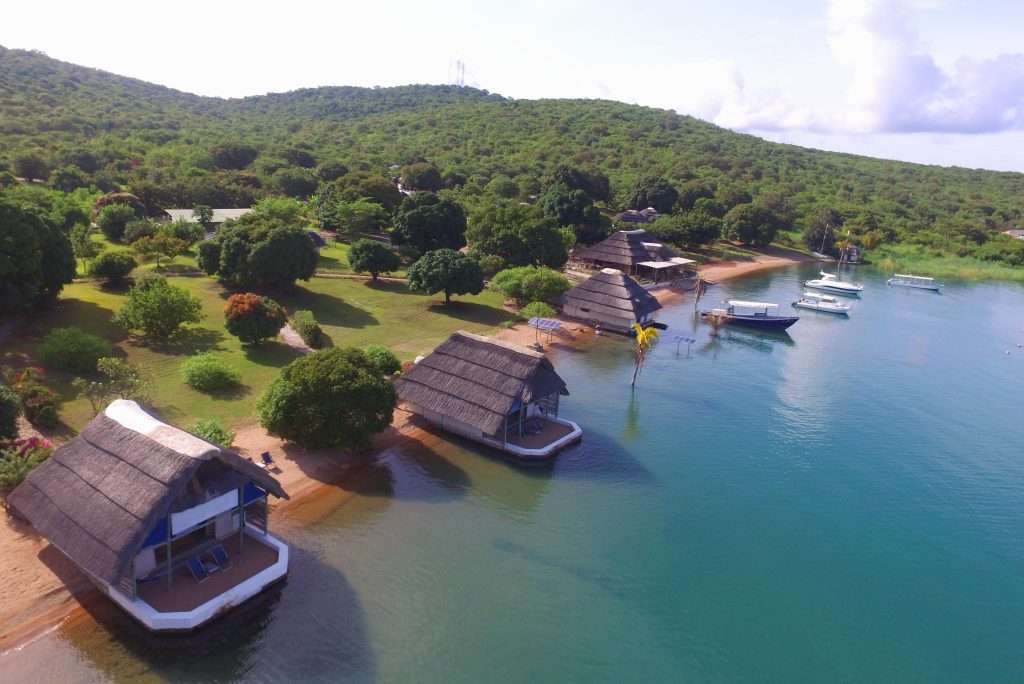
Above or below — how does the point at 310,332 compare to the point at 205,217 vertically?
below

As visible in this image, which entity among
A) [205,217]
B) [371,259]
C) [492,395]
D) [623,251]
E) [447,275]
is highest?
[623,251]

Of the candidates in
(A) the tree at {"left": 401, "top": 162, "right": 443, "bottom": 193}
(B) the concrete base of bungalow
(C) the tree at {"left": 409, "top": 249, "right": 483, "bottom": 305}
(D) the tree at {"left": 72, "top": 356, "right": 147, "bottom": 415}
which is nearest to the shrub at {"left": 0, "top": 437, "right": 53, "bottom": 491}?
(D) the tree at {"left": 72, "top": 356, "right": 147, "bottom": 415}

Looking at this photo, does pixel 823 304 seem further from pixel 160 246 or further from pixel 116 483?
pixel 116 483

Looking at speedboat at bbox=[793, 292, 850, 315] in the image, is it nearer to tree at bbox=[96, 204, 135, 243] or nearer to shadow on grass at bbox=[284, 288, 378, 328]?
shadow on grass at bbox=[284, 288, 378, 328]

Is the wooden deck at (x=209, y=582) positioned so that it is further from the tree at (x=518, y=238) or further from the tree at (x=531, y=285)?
the tree at (x=518, y=238)

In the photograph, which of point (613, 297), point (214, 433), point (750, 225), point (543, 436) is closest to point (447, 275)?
point (613, 297)

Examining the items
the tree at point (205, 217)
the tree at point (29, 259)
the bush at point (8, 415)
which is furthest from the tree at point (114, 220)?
the bush at point (8, 415)

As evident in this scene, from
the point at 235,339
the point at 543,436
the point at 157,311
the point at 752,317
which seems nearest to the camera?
the point at 543,436
